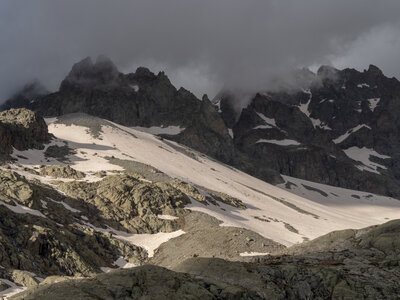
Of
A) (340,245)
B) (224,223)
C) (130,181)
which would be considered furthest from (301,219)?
(340,245)

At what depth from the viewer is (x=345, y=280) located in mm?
27156

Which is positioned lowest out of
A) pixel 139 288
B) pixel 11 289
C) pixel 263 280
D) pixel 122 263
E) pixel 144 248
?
pixel 122 263

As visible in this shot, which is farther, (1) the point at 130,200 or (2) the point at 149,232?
(1) the point at 130,200

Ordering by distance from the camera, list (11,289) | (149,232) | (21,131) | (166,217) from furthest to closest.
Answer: (21,131) → (166,217) → (149,232) → (11,289)

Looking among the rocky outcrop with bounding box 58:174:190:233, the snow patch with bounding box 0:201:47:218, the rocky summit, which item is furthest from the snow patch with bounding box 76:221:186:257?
the snow patch with bounding box 0:201:47:218

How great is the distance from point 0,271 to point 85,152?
7110cm

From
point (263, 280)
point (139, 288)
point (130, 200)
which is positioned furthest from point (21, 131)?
point (263, 280)

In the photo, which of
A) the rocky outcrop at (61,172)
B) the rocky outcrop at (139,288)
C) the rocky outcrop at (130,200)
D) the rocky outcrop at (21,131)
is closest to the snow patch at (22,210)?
the rocky outcrop at (130,200)

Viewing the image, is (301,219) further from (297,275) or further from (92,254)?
(297,275)

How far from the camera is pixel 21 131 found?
4178 inches

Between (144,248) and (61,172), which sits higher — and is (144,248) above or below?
below

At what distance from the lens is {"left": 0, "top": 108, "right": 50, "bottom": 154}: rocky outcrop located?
323 ft

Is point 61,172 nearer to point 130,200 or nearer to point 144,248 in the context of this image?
point 130,200

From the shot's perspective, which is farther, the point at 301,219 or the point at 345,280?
the point at 301,219
